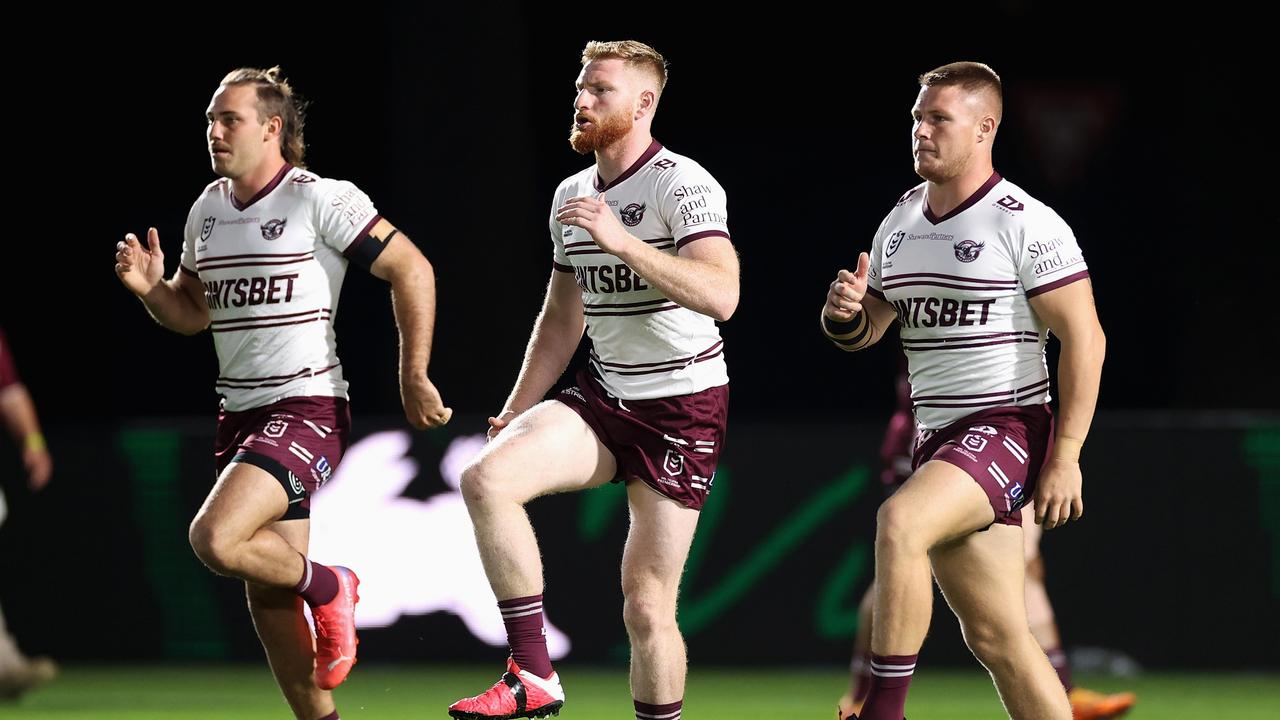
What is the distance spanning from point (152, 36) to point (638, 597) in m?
11.6

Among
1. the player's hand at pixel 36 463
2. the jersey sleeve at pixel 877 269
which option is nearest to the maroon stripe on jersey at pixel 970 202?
the jersey sleeve at pixel 877 269

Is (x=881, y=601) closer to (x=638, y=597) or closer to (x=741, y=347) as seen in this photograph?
(x=638, y=597)

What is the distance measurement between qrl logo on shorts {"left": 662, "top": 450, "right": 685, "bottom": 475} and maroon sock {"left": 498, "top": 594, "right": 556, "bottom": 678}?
54 centimetres

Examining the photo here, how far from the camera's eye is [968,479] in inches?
195

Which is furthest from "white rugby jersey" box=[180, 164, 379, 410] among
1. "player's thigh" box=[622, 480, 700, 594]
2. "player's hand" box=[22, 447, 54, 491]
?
"player's hand" box=[22, 447, 54, 491]

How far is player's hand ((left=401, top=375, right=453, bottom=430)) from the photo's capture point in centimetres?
573

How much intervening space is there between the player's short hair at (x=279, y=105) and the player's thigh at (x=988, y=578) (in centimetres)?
253

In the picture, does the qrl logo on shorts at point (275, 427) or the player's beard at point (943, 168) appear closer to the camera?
the player's beard at point (943, 168)

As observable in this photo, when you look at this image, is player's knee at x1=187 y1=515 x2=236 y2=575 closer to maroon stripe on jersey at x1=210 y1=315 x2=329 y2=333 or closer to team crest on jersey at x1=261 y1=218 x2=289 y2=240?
maroon stripe on jersey at x1=210 y1=315 x2=329 y2=333

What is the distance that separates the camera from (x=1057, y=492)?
5016 millimetres

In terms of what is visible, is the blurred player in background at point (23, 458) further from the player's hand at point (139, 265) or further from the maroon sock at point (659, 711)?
the maroon sock at point (659, 711)

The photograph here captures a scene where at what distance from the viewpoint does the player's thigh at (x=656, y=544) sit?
5395 mm

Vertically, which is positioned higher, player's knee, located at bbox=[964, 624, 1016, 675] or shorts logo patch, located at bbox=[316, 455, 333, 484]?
shorts logo patch, located at bbox=[316, 455, 333, 484]

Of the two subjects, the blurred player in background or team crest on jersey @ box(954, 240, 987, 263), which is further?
the blurred player in background
